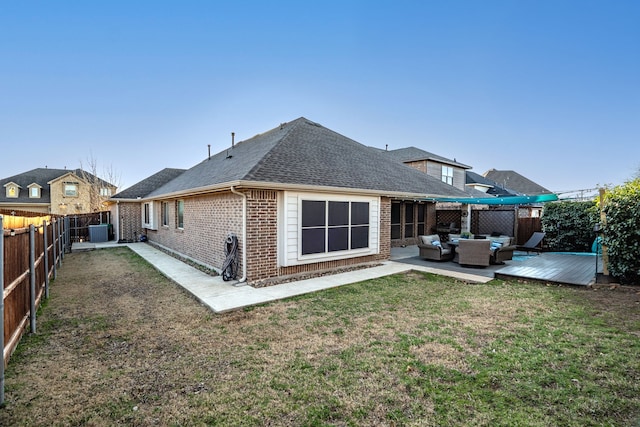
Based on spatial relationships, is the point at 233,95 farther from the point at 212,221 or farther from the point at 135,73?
the point at 212,221

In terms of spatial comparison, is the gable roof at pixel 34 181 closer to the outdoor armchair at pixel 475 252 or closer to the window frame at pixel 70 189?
the window frame at pixel 70 189

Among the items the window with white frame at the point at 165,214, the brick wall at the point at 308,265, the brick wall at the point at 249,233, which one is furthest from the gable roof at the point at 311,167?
the window with white frame at the point at 165,214

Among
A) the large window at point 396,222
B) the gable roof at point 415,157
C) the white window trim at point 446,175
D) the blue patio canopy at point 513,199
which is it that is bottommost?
the large window at point 396,222

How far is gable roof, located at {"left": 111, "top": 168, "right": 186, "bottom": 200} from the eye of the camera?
17234 millimetres

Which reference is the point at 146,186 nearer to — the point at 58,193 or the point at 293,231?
the point at 293,231

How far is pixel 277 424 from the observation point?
250cm

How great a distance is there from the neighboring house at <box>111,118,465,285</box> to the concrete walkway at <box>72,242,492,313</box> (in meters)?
0.53

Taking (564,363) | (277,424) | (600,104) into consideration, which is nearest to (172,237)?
(277,424)

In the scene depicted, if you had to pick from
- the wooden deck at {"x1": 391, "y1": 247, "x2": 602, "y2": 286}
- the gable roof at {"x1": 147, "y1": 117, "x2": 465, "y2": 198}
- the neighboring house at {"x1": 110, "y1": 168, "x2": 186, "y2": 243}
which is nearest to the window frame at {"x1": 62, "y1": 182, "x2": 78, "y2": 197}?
the neighboring house at {"x1": 110, "y1": 168, "x2": 186, "y2": 243}

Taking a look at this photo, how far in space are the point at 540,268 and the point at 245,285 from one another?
342 inches

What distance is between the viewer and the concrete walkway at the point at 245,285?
602 centimetres

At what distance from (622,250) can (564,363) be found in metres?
5.71

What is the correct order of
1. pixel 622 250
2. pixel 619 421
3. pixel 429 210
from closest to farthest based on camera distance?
pixel 619 421
pixel 622 250
pixel 429 210

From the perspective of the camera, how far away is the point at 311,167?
9.10m
